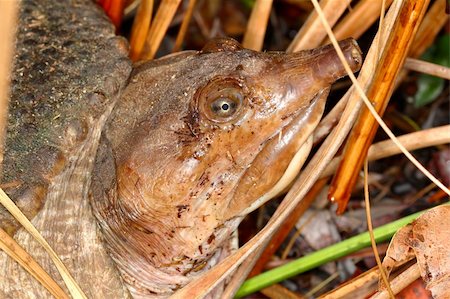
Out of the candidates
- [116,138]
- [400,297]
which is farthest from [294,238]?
[116,138]

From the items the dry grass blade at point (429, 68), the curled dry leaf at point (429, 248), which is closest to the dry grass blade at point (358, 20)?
the dry grass blade at point (429, 68)

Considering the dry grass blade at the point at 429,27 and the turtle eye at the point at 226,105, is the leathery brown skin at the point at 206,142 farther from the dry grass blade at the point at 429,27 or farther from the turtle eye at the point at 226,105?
the dry grass blade at the point at 429,27

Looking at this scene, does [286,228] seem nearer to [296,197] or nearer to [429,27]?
[296,197]

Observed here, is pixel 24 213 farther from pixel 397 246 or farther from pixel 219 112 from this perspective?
pixel 397 246

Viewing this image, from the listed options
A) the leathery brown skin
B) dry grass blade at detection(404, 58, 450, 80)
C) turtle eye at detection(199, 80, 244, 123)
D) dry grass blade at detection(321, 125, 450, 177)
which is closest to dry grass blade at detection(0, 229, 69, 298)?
the leathery brown skin

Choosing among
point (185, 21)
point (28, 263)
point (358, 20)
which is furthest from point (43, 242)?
point (358, 20)

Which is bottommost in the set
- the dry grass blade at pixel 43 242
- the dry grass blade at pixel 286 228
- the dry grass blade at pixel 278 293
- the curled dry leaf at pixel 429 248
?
the dry grass blade at pixel 43 242
